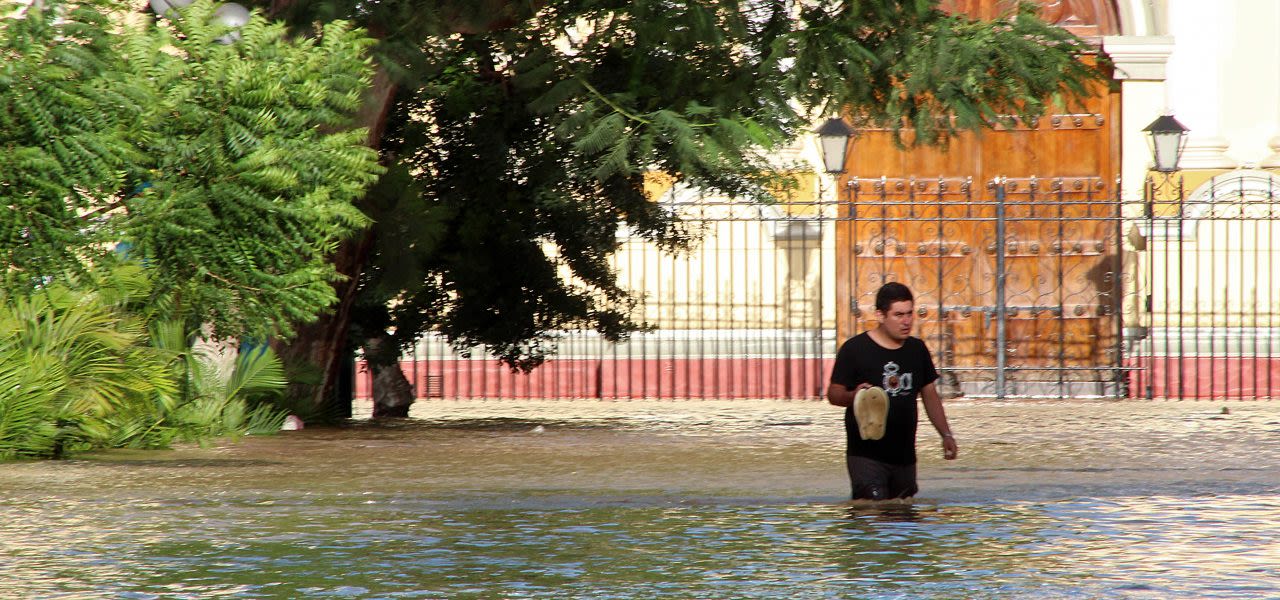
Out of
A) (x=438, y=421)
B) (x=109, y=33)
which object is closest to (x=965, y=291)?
(x=438, y=421)

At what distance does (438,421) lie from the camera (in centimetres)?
1633

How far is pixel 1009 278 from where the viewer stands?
18828mm

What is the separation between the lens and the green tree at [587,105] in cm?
1295

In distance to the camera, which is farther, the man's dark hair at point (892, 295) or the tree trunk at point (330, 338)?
the tree trunk at point (330, 338)

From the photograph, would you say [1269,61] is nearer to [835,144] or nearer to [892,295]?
[835,144]

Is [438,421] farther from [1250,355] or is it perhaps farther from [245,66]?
[1250,355]

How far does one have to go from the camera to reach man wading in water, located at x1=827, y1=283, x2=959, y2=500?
8984mm

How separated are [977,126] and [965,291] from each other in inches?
228

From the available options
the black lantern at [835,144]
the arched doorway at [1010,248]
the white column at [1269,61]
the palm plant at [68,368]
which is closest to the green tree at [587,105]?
the palm plant at [68,368]

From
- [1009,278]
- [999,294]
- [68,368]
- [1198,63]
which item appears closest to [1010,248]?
[1009,278]

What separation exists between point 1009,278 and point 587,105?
698cm

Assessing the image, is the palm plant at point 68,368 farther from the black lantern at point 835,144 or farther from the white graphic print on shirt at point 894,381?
the black lantern at point 835,144

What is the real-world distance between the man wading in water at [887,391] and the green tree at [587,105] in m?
3.63

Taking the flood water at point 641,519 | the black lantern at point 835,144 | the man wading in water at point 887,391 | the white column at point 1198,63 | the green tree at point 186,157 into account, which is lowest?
the flood water at point 641,519
